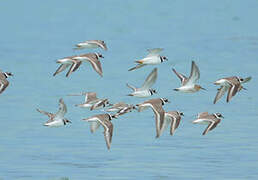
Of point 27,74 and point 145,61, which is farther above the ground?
point 27,74

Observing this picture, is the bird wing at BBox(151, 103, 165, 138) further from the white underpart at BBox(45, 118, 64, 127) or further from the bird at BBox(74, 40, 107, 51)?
the white underpart at BBox(45, 118, 64, 127)

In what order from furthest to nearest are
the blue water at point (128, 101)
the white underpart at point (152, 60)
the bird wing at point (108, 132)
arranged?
1. the blue water at point (128, 101)
2. the white underpart at point (152, 60)
3. the bird wing at point (108, 132)

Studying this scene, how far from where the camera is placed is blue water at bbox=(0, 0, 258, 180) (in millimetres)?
20016

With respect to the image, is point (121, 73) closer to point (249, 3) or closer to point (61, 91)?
point (61, 91)

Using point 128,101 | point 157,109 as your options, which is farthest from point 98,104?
point 128,101

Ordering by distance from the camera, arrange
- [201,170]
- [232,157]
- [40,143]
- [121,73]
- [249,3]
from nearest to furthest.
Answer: [201,170]
[232,157]
[40,143]
[121,73]
[249,3]

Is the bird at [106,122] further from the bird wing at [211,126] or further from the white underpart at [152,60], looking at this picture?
the bird wing at [211,126]

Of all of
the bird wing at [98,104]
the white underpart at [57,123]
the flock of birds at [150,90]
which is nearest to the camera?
the flock of birds at [150,90]

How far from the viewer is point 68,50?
4225cm

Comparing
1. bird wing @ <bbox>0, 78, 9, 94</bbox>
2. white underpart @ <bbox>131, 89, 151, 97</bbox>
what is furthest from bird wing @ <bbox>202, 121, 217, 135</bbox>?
bird wing @ <bbox>0, 78, 9, 94</bbox>

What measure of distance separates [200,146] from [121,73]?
12.0 meters

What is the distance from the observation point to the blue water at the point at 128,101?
2002 centimetres

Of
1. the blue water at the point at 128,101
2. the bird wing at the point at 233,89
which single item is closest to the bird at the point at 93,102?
the blue water at the point at 128,101

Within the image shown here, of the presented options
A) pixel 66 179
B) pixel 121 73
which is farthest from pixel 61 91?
pixel 66 179
